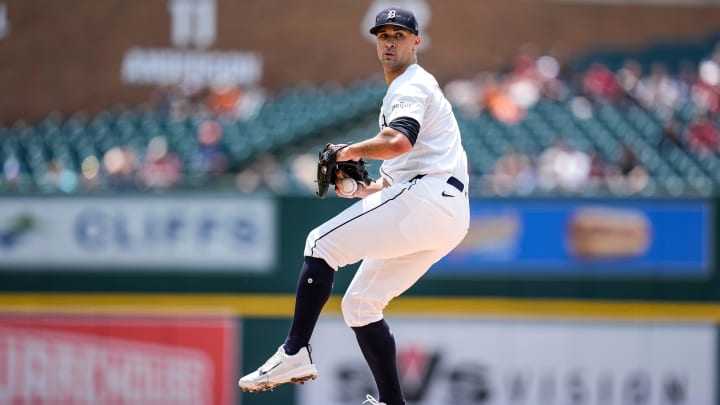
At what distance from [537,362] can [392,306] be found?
143 cm

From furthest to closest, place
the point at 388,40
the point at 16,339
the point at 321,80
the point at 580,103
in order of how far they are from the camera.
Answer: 1. the point at 321,80
2. the point at 580,103
3. the point at 16,339
4. the point at 388,40

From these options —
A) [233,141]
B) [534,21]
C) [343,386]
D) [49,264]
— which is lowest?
[343,386]

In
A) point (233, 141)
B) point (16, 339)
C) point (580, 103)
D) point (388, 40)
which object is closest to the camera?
point (388, 40)

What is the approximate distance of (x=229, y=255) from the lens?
9766 millimetres

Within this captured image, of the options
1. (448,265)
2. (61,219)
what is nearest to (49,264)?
(61,219)

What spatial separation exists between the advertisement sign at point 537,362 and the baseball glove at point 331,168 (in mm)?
5007

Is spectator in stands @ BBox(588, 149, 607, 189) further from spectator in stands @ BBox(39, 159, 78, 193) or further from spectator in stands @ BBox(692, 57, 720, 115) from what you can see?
spectator in stands @ BBox(39, 159, 78, 193)

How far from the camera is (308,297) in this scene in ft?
15.5

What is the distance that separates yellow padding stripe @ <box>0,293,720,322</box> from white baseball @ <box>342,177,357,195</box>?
16.0ft

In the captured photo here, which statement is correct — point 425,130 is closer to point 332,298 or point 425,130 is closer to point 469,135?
point 332,298

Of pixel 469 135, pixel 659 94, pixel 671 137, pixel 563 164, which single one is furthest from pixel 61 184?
pixel 659 94

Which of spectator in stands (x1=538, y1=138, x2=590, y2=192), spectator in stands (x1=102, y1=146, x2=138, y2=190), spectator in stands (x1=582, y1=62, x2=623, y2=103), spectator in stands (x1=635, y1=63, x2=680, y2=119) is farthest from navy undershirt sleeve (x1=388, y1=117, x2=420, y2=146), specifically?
spectator in stands (x1=582, y1=62, x2=623, y2=103)

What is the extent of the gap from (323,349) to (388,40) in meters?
5.46

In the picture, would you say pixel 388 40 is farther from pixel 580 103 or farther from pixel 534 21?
pixel 534 21
